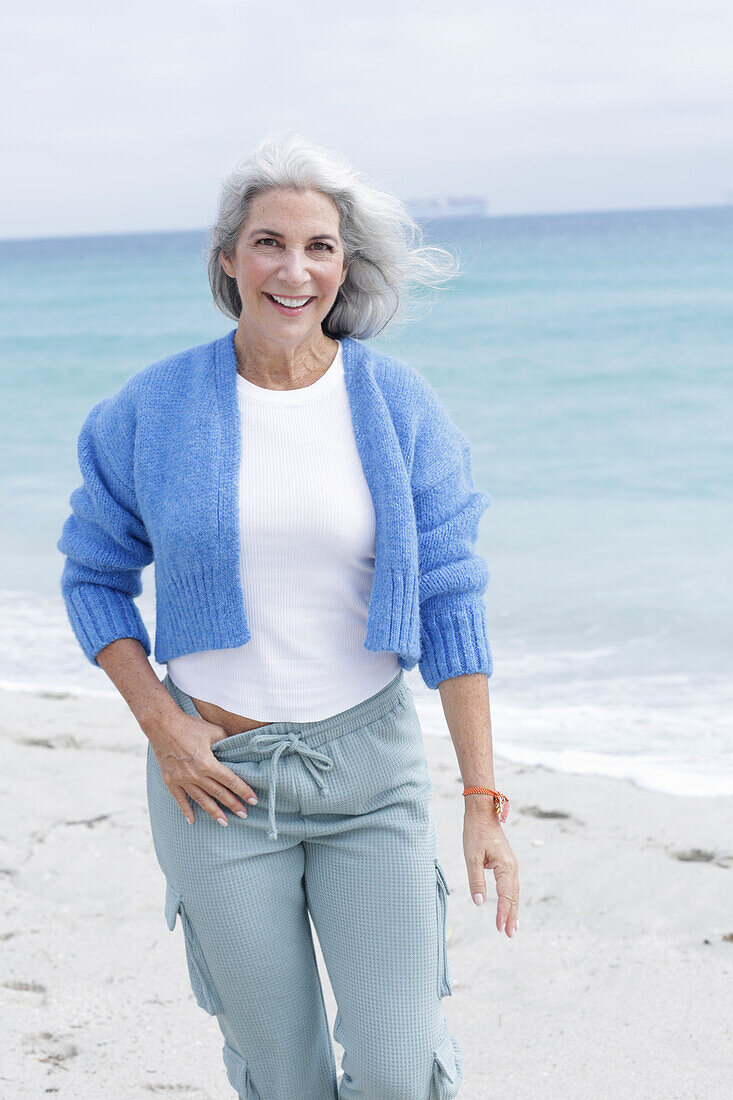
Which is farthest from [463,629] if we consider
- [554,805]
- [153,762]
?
[554,805]

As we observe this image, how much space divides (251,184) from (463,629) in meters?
0.79

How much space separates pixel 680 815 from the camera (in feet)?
11.9

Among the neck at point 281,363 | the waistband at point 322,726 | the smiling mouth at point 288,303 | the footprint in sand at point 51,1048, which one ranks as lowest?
the footprint in sand at point 51,1048

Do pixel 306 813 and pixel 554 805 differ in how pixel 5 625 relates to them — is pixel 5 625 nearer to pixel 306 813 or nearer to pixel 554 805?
pixel 554 805

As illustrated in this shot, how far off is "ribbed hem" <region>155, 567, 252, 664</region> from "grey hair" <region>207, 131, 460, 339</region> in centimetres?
52

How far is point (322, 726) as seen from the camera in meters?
1.82

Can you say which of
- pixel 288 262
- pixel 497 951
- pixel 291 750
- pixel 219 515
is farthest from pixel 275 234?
pixel 497 951

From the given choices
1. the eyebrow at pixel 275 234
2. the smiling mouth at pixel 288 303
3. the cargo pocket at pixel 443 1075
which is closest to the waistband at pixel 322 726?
the cargo pocket at pixel 443 1075

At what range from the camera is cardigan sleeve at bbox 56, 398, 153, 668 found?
188 centimetres

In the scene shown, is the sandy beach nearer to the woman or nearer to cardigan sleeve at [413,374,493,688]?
the woman

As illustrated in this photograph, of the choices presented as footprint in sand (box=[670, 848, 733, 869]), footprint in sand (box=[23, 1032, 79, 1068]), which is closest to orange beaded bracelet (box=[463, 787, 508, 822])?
footprint in sand (box=[23, 1032, 79, 1068])

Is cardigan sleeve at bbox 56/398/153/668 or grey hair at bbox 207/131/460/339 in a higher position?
grey hair at bbox 207/131/460/339

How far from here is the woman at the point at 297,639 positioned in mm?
1783

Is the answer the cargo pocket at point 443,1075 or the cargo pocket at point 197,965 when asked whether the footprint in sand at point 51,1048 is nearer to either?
the cargo pocket at point 197,965
